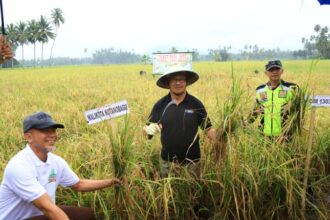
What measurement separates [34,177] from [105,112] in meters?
0.83

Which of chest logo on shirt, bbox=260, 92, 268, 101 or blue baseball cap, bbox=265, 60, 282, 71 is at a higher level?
blue baseball cap, bbox=265, 60, 282, 71

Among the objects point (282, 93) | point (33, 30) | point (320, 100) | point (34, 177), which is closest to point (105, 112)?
point (34, 177)

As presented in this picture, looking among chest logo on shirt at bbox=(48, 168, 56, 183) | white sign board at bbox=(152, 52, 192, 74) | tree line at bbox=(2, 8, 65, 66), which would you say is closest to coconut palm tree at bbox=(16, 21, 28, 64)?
tree line at bbox=(2, 8, 65, 66)

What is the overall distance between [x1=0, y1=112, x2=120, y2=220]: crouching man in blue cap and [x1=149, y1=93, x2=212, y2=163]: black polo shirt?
26.2 inches

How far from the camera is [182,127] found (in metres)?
3.35

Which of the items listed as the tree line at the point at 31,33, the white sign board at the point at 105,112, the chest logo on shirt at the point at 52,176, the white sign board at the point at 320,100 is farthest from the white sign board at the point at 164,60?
the tree line at the point at 31,33

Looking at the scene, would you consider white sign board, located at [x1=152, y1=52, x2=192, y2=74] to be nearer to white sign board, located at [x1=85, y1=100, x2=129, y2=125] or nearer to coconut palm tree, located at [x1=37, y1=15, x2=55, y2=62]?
white sign board, located at [x1=85, y1=100, x2=129, y2=125]

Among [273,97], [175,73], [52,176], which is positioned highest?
[175,73]

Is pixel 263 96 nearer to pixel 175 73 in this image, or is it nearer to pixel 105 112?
pixel 175 73

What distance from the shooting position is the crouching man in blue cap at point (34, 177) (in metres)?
2.60

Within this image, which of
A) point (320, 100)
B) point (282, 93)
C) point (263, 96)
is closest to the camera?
point (320, 100)

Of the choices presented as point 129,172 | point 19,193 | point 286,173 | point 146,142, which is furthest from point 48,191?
point 286,173

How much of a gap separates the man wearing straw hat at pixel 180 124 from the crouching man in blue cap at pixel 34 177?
662 millimetres

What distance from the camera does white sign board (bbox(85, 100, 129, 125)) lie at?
3197 millimetres
